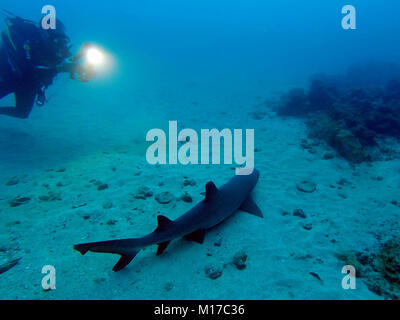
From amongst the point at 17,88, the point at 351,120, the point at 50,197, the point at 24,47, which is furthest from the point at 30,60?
the point at 351,120

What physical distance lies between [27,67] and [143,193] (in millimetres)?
6593

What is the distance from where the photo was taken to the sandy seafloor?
307cm

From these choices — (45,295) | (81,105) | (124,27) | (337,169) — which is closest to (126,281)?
(45,295)

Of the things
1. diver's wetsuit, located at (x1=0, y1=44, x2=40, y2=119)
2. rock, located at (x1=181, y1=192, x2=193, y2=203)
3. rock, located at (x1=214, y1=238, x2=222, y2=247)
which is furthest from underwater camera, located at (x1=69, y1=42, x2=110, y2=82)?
rock, located at (x1=214, y1=238, x2=222, y2=247)

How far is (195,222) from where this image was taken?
11.8 ft

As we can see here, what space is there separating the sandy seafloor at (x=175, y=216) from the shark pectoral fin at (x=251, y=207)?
0.43ft

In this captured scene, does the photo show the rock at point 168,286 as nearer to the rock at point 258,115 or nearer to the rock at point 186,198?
the rock at point 186,198

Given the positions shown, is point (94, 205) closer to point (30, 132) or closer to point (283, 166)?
point (283, 166)

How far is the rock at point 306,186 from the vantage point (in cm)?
555

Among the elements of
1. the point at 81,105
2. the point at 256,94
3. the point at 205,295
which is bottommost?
the point at 205,295

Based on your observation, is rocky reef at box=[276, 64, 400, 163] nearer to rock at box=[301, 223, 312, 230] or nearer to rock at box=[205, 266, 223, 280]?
rock at box=[301, 223, 312, 230]

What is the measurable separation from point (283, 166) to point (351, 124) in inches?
165

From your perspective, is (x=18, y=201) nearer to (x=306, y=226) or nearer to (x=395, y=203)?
(x=306, y=226)

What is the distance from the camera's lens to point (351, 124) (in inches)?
340
